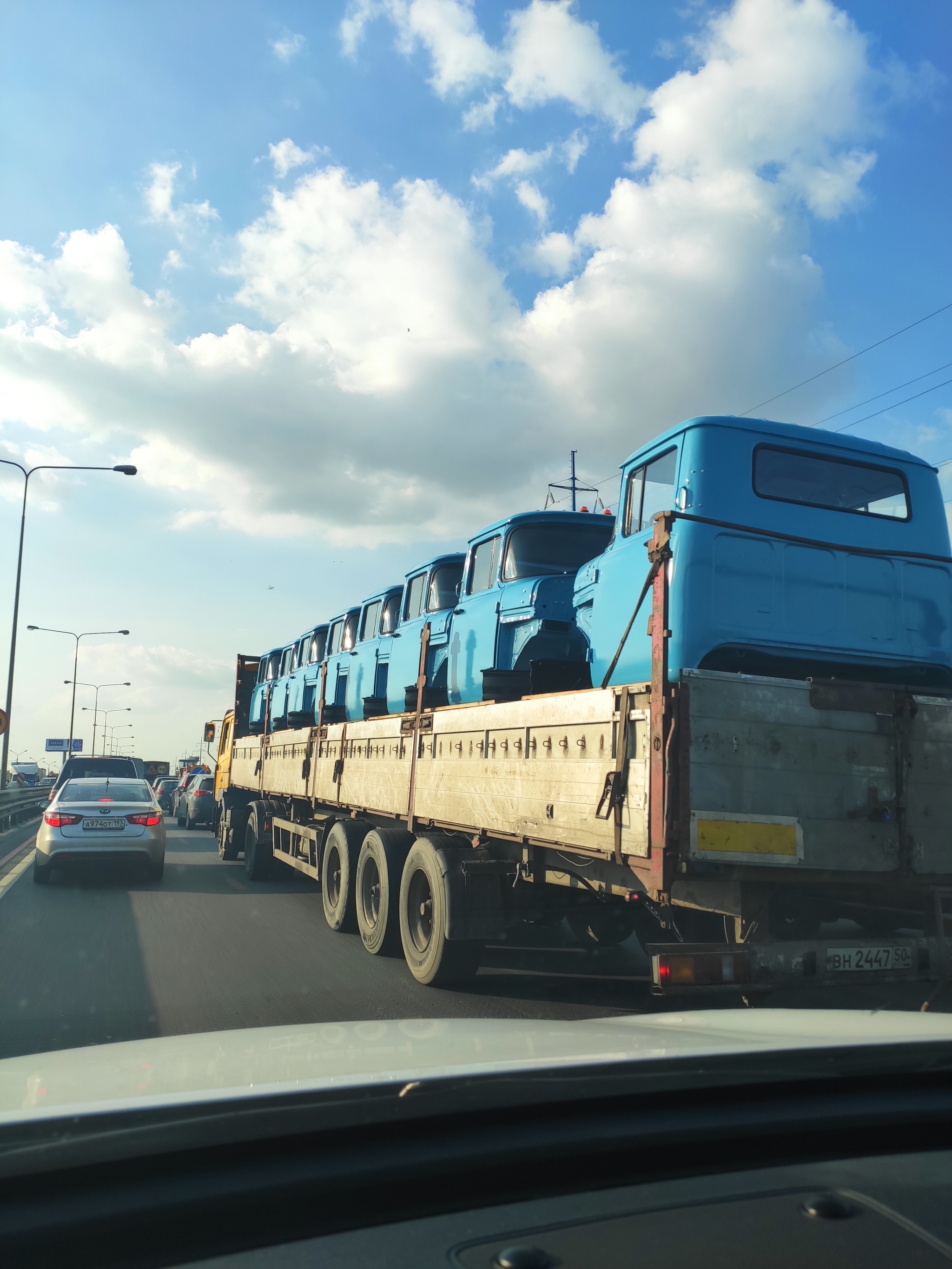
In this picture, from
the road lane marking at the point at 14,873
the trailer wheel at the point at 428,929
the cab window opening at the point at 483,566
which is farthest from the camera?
the road lane marking at the point at 14,873

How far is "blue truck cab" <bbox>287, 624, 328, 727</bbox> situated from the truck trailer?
6.48 meters

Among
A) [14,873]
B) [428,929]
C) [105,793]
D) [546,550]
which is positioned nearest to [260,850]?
[105,793]

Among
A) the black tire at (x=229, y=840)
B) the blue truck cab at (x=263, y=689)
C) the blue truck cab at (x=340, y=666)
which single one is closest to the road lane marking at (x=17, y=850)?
the black tire at (x=229, y=840)

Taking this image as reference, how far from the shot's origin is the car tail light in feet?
40.2

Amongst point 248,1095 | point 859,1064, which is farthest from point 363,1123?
point 859,1064

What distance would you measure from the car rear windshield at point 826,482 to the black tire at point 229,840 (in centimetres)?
1307

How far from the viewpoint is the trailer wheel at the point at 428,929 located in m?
6.51

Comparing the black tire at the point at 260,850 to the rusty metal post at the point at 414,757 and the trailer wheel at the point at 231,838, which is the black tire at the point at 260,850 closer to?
the trailer wheel at the point at 231,838

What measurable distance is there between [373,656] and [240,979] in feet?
18.7

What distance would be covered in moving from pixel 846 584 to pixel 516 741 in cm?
223

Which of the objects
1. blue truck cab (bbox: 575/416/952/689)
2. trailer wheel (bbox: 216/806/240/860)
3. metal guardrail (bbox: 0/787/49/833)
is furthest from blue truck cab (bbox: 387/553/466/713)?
metal guardrail (bbox: 0/787/49/833)

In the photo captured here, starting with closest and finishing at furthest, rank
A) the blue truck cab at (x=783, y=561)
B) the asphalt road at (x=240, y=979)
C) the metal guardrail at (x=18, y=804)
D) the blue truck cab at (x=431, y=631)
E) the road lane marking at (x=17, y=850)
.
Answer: the blue truck cab at (x=783, y=561) < the asphalt road at (x=240, y=979) < the blue truck cab at (x=431, y=631) < the road lane marking at (x=17, y=850) < the metal guardrail at (x=18, y=804)

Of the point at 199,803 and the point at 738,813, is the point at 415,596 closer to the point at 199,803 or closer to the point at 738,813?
the point at 738,813

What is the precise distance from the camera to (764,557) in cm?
545
